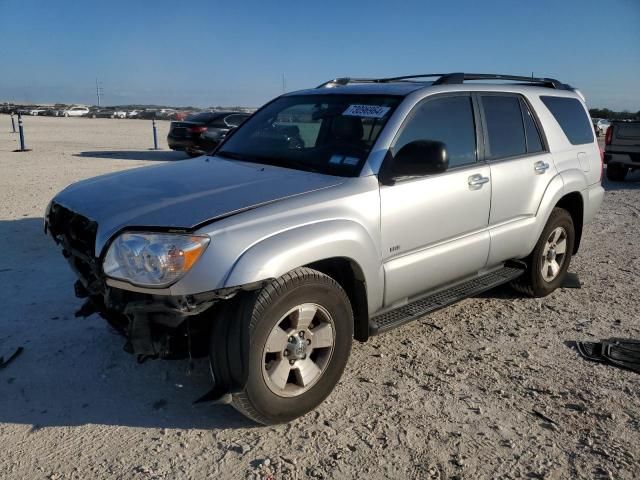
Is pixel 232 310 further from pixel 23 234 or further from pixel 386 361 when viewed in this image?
pixel 23 234

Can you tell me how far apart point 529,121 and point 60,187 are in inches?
322

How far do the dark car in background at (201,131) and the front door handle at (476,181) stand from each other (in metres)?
11.1

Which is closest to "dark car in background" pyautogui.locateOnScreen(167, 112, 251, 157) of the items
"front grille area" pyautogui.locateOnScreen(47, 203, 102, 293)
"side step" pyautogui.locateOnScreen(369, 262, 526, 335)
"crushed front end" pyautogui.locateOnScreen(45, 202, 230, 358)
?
"side step" pyautogui.locateOnScreen(369, 262, 526, 335)

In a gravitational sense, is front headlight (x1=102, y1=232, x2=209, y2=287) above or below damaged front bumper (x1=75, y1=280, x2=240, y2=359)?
above

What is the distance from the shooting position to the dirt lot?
2723mm

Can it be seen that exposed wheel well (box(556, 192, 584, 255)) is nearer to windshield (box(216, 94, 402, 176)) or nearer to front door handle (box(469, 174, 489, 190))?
front door handle (box(469, 174, 489, 190))

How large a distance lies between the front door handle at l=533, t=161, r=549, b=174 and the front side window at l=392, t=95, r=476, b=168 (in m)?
0.81

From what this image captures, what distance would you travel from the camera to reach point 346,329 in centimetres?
322

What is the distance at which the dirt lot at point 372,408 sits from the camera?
272 centimetres

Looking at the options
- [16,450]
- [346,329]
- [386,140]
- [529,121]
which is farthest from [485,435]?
[529,121]

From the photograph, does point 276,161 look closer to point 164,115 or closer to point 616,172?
point 616,172

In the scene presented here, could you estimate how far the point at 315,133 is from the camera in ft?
13.1

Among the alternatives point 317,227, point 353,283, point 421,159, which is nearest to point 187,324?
point 317,227

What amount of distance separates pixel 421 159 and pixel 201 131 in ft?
40.1
